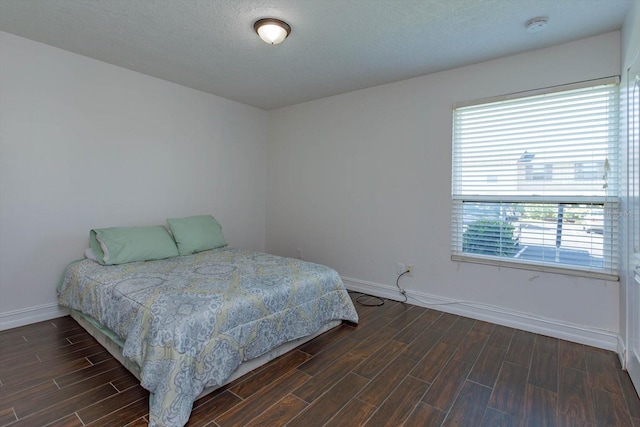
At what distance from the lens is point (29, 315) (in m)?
2.84

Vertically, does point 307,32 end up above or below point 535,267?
above

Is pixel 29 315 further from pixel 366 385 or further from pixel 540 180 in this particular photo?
pixel 540 180

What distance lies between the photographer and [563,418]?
172 centimetres

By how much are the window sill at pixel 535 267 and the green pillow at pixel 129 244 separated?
288 centimetres

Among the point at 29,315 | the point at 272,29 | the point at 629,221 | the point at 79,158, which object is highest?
the point at 272,29

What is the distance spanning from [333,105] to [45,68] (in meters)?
2.87

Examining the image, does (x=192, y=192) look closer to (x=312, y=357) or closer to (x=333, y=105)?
(x=333, y=105)

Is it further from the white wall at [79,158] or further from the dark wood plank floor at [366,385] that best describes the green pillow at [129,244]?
the dark wood plank floor at [366,385]

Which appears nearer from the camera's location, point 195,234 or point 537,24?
point 537,24

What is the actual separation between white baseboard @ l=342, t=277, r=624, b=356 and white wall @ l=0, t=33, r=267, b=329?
8.15 ft

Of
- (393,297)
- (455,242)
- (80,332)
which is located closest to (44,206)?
(80,332)

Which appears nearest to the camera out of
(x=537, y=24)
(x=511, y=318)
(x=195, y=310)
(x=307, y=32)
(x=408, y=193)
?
(x=195, y=310)

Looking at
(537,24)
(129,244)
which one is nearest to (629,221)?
(537,24)

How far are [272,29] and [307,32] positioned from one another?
30cm
